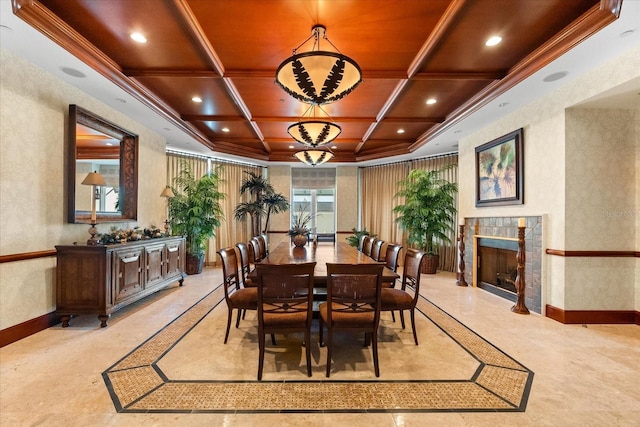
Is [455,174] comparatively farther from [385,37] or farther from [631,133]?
[385,37]

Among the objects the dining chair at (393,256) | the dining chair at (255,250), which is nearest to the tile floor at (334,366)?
the dining chair at (393,256)

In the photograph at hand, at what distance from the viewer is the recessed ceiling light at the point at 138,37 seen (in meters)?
2.91

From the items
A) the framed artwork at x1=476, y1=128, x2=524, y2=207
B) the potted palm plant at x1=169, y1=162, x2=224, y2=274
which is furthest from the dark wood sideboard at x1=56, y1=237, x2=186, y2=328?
the framed artwork at x1=476, y1=128, x2=524, y2=207

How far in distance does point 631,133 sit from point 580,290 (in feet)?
6.44

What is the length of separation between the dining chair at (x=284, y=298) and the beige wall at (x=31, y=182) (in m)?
2.59

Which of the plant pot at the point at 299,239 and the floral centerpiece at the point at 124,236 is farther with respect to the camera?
the plant pot at the point at 299,239

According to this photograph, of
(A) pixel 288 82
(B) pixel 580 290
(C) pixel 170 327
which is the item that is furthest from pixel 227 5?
(B) pixel 580 290

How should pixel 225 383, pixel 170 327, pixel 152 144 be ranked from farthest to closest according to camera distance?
pixel 152 144 → pixel 170 327 → pixel 225 383

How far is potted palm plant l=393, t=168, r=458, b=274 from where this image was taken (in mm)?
6625

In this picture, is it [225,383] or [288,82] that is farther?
[288,82]

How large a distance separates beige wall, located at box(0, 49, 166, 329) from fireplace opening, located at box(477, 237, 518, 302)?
233 inches

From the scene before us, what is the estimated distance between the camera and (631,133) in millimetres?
3656

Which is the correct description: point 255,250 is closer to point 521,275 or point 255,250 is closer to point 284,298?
point 284,298

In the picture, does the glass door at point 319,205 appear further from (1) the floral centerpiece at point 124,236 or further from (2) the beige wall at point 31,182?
(2) the beige wall at point 31,182
